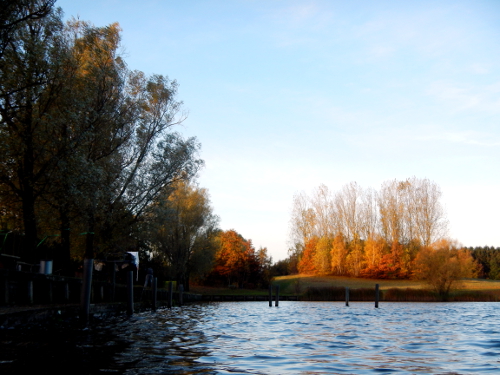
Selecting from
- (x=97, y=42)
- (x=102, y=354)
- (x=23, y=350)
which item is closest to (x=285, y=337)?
(x=102, y=354)

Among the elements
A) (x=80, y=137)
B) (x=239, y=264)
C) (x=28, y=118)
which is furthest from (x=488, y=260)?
(x=28, y=118)

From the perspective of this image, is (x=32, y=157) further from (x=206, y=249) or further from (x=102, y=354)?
(x=206, y=249)

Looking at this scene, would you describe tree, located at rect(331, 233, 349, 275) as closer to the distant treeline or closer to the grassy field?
the grassy field

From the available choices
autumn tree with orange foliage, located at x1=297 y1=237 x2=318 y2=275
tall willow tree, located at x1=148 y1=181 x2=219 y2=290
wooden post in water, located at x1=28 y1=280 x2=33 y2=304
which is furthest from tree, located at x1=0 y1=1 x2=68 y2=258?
autumn tree with orange foliage, located at x1=297 y1=237 x2=318 y2=275

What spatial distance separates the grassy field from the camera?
47.1 m

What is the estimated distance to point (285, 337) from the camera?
12.5m

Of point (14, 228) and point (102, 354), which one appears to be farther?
point (14, 228)

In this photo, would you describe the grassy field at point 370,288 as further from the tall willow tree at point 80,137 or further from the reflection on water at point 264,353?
the reflection on water at point 264,353

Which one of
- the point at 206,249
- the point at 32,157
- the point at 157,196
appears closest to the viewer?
the point at 32,157

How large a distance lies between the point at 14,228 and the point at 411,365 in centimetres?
2057

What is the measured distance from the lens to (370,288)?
161 ft

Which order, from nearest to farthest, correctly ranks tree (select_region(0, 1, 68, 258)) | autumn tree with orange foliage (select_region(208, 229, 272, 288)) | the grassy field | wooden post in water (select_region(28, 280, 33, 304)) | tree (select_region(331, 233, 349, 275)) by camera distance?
wooden post in water (select_region(28, 280, 33, 304)), tree (select_region(0, 1, 68, 258)), the grassy field, autumn tree with orange foliage (select_region(208, 229, 272, 288)), tree (select_region(331, 233, 349, 275))

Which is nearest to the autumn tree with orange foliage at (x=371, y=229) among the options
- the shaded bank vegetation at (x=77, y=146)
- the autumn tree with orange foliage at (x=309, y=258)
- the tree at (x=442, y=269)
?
the autumn tree with orange foliage at (x=309, y=258)

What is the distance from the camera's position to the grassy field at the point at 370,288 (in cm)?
4709
